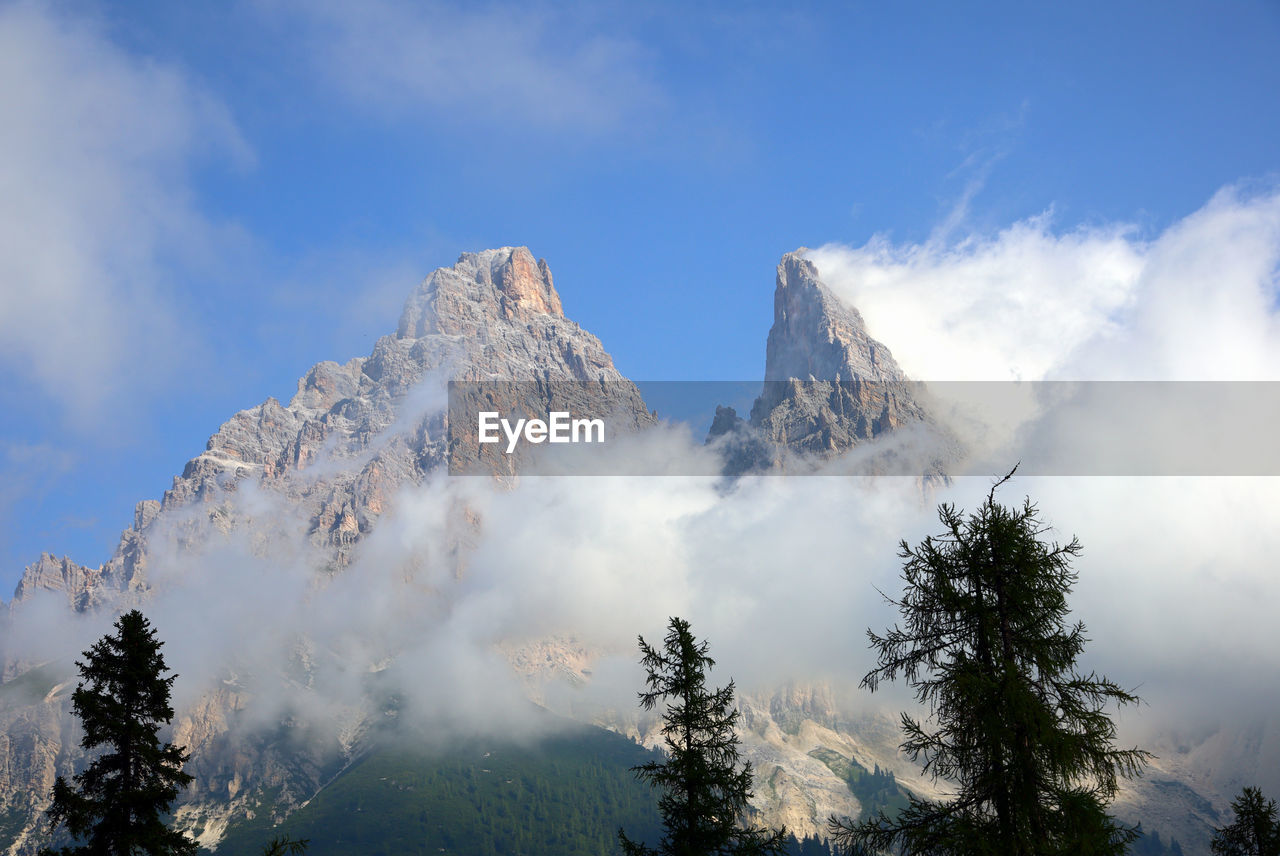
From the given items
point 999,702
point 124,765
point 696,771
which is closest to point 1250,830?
point 696,771

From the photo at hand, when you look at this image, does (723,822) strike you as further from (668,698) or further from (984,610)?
(984,610)

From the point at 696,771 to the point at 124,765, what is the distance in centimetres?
1830

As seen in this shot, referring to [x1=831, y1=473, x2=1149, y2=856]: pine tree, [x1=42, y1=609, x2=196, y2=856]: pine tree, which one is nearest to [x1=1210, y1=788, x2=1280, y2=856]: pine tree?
[x1=831, y1=473, x2=1149, y2=856]: pine tree

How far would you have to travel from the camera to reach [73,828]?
1115 inches

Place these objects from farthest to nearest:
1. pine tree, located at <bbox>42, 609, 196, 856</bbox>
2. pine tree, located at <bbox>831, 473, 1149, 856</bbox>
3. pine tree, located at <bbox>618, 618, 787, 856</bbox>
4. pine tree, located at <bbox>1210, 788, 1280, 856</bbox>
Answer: pine tree, located at <bbox>1210, 788, 1280, 856</bbox>
pine tree, located at <bbox>618, 618, 787, 856</bbox>
pine tree, located at <bbox>42, 609, 196, 856</bbox>
pine tree, located at <bbox>831, 473, 1149, 856</bbox>

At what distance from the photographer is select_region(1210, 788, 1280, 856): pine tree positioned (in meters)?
35.2

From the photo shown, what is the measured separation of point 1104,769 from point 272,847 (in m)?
21.1

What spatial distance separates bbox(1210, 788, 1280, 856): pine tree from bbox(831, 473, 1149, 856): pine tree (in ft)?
69.8

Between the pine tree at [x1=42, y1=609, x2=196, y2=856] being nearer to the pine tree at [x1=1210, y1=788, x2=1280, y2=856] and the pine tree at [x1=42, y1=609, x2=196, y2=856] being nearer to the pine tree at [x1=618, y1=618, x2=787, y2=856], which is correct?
the pine tree at [x1=618, y1=618, x2=787, y2=856]

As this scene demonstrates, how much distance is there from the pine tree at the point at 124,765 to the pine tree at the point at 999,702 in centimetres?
2189

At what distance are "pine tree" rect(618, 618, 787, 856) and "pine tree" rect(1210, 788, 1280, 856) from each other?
1850cm

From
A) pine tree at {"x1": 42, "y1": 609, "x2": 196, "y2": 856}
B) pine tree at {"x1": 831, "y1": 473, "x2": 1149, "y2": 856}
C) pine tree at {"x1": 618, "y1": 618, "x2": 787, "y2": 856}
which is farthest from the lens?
pine tree at {"x1": 618, "y1": 618, "x2": 787, "y2": 856}

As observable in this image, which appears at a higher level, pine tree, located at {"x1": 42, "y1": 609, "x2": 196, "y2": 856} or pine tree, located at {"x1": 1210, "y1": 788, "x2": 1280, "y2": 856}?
pine tree, located at {"x1": 42, "y1": 609, "x2": 196, "y2": 856}

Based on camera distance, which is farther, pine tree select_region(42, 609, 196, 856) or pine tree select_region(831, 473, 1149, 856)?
pine tree select_region(42, 609, 196, 856)
